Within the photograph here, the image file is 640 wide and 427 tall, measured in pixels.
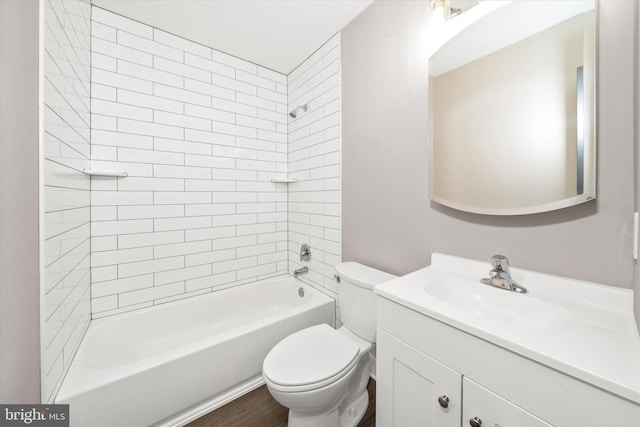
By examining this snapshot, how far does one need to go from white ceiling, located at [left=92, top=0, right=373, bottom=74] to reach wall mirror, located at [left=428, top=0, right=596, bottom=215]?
30.4 inches

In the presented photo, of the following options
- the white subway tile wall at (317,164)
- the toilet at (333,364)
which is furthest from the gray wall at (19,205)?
the white subway tile wall at (317,164)

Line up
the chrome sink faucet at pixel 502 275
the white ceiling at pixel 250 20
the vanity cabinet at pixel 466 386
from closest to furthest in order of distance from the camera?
1. the vanity cabinet at pixel 466 386
2. the chrome sink faucet at pixel 502 275
3. the white ceiling at pixel 250 20

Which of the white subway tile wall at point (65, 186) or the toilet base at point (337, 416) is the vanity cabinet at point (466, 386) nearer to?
the toilet base at point (337, 416)

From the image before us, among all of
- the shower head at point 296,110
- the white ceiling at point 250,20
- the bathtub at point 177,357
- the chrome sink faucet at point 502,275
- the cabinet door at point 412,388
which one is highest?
the white ceiling at point 250,20

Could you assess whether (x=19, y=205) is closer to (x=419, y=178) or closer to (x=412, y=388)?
(x=412, y=388)

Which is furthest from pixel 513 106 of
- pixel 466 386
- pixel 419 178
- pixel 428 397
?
pixel 428 397

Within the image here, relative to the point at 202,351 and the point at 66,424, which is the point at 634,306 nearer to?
the point at 202,351

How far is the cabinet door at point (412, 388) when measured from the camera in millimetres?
→ 721

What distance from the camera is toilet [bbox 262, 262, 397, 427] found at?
3.35 ft

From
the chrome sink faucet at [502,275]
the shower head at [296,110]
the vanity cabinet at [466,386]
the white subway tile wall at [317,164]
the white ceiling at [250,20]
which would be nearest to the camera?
the vanity cabinet at [466,386]

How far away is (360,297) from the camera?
1.32m

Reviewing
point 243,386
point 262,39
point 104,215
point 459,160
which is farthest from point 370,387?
point 262,39

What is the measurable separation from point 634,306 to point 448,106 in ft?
3.14

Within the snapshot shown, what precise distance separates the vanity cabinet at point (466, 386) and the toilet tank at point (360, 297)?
0.33 meters
